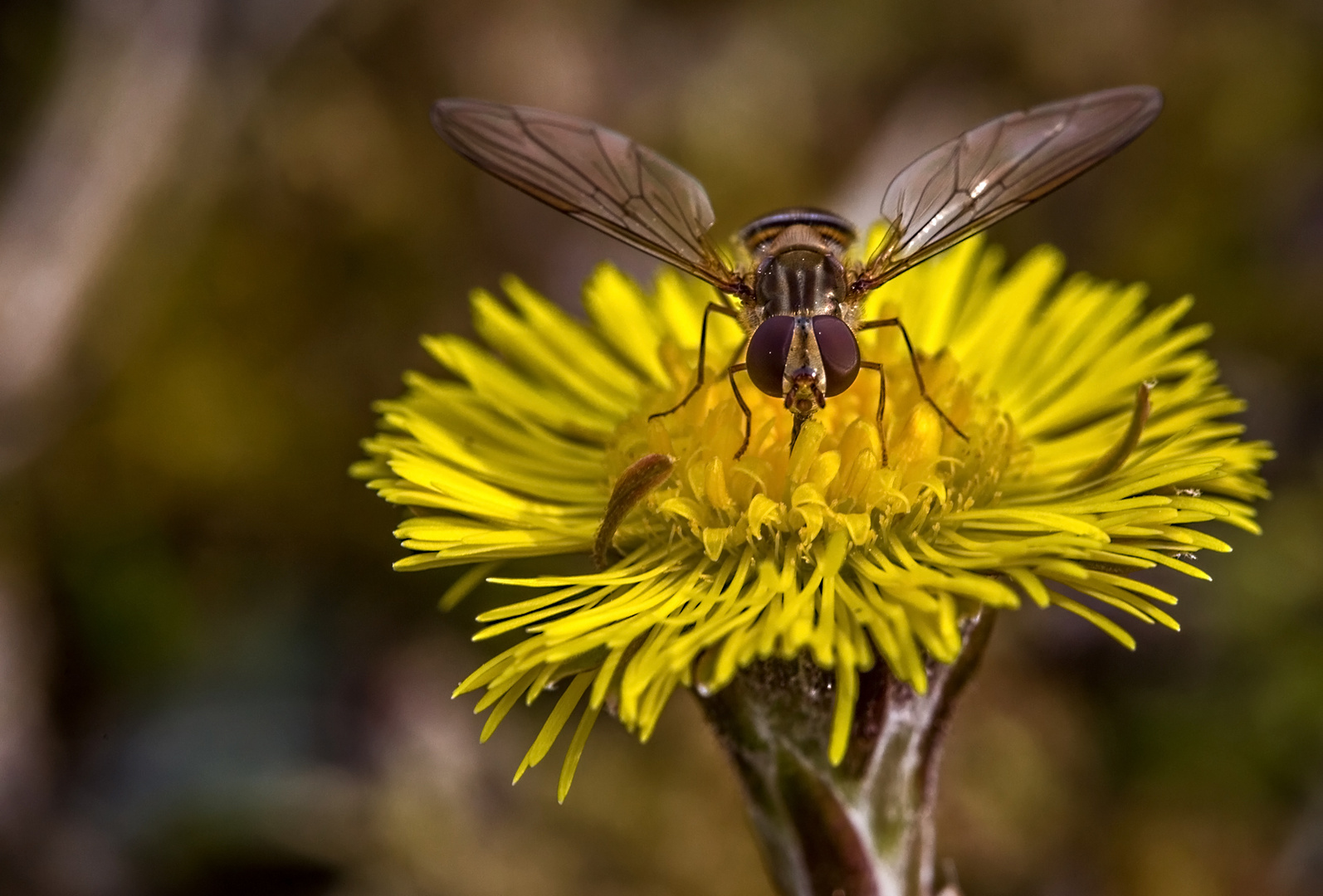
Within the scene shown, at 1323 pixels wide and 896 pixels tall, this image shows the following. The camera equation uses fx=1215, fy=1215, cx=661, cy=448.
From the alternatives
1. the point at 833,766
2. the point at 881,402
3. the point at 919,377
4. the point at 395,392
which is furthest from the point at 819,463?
the point at 395,392

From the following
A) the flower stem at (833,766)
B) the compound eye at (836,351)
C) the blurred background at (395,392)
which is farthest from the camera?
the blurred background at (395,392)

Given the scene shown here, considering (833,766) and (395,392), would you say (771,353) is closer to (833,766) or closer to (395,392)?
(833,766)

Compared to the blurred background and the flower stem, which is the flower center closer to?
the flower stem

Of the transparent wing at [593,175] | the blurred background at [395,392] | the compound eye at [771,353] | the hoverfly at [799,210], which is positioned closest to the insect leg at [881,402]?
the hoverfly at [799,210]

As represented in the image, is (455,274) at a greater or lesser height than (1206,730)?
greater

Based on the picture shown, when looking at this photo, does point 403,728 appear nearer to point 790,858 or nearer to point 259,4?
point 790,858

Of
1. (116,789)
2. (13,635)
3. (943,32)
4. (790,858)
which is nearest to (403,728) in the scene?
(116,789)

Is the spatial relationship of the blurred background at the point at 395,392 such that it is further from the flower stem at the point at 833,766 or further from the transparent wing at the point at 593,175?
the transparent wing at the point at 593,175
